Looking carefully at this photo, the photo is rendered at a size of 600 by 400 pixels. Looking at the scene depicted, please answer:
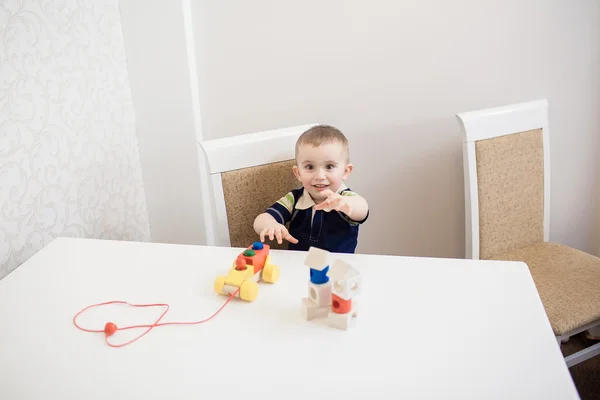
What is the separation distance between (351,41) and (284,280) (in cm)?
103

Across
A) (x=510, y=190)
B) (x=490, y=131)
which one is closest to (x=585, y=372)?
(x=510, y=190)

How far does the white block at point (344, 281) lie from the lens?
0.91m

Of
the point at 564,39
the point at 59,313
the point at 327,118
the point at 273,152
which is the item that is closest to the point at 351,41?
the point at 327,118

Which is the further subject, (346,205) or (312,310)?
(346,205)

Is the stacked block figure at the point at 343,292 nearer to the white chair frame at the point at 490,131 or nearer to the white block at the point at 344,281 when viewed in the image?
the white block at the point at 344,281

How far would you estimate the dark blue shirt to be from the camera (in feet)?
4.70

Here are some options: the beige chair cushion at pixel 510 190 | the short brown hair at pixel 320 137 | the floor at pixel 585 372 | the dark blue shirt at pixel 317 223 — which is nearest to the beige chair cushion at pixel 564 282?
the beige chair cushion at pixel 510 190

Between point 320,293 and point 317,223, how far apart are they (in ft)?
1.63

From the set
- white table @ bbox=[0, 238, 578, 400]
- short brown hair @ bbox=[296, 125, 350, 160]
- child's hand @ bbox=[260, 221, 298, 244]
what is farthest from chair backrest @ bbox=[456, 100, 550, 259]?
child's hand @ bbox=[260, 221, 298, 244]

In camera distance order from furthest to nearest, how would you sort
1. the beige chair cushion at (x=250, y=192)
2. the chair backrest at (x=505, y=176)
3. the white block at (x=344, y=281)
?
the chair backrest at (x=505, y=176) < the beige chair cushion at (x=250, y=192) < the white block at (x=344, y=281)

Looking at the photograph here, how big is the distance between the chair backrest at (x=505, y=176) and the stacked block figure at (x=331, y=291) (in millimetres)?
795

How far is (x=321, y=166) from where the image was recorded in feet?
4.47

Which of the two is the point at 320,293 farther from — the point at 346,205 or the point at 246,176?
the point at 246,176

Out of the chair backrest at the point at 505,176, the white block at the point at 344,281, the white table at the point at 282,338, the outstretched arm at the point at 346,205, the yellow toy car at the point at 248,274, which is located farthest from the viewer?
the chair backrest at the point at 505,176
